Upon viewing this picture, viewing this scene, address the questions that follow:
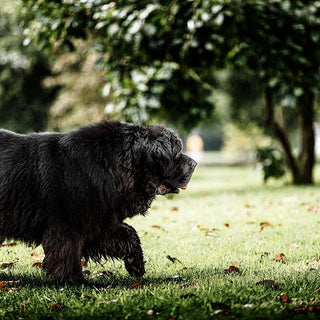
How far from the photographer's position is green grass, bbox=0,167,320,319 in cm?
334

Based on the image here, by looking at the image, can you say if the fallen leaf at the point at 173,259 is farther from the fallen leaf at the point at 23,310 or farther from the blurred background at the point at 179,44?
the blurred background at the point at 179,44

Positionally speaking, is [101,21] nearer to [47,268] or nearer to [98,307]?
[47,268]

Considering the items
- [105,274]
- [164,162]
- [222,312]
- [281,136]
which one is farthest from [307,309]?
[281,136]

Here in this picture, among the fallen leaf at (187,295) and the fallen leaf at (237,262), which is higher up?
the fallen leaf at (187,295)

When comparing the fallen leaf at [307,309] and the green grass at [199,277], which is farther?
the green grass at [199,277]

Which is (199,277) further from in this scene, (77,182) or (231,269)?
(77,182)

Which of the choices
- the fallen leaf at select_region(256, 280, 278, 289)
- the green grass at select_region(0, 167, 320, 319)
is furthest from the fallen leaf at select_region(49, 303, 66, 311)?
the fallen leaf at select_region(256, 280, 278, 289)

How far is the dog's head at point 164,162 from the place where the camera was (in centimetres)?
422

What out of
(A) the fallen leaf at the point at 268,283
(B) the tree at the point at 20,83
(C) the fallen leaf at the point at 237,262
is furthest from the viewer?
(B) the tree at the point at 20,83

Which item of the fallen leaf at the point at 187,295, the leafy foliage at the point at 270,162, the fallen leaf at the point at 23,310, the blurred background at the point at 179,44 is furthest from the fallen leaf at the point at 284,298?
the leafy foliage at the point at 270,162

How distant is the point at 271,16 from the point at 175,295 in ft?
19.1

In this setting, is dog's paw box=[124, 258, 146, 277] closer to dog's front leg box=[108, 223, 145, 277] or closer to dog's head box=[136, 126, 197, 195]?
dog's front leg box=[108, 223, 145, 277]

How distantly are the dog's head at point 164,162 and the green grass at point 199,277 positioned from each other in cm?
80

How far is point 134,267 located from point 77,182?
3.30ft
